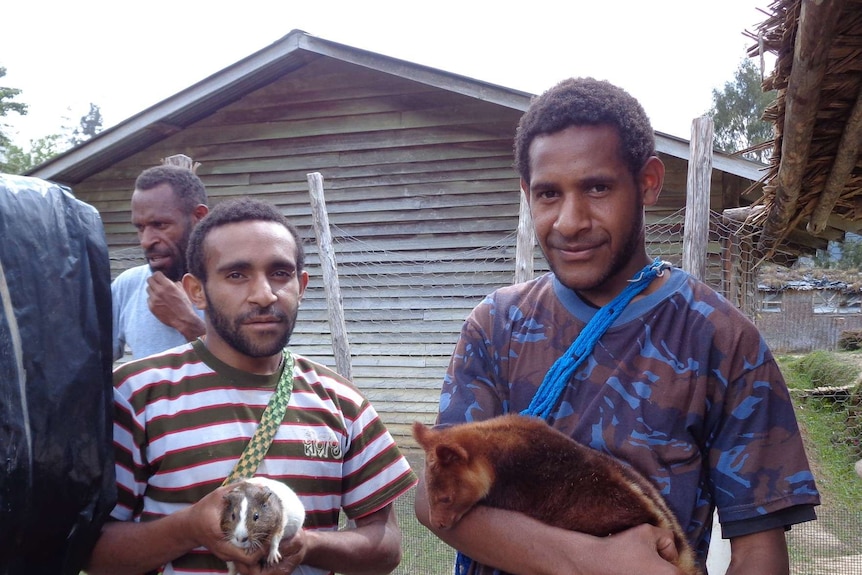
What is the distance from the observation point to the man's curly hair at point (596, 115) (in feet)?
5.82

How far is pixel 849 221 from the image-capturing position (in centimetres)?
668

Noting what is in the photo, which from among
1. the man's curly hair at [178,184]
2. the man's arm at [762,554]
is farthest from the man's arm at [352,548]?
the man's curly hair at [178,184]

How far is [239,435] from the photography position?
80.7 inches

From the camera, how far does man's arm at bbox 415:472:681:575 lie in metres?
1.49

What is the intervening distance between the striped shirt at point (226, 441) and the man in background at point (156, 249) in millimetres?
1061

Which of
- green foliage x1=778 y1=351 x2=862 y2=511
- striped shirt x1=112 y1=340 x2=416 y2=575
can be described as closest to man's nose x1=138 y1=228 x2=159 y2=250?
striped shirt x1=112 y1=340 x2=416 y2=575

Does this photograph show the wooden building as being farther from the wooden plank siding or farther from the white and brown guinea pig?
the white and brown guinea pig

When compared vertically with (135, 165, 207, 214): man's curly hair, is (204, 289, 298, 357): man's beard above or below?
below

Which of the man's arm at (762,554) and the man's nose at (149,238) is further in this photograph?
the man's nose at (149,238)

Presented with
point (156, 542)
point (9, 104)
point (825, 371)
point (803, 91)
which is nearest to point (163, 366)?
point (156, 542)

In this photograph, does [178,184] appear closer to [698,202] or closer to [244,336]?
[244,336]

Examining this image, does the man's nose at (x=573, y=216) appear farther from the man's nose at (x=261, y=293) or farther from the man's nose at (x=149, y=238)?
the man's nose at (x=149, y=238)

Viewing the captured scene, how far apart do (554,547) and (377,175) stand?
9190mm

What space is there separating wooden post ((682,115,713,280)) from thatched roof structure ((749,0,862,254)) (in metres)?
0.48
